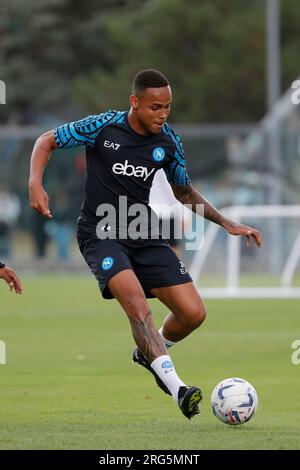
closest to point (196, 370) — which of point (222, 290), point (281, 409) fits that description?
point (281, 409)

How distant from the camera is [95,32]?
47.6 meters

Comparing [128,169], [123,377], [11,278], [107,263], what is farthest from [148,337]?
[123,377]

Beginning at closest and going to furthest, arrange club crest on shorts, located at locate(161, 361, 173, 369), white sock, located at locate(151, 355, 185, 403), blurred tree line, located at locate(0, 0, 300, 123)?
white sock, located at locate(151, 355, 185, 403), club crest on shorts, located at locate(161, 361, 173, 369), blurred tree line, located at locate(0, 0, 300, 123)

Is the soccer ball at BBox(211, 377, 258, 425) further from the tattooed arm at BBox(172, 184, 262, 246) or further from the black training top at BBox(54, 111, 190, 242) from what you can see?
the black training top at BBox(54, 111, 190, 242)

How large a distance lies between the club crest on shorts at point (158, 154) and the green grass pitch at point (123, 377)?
1941mm

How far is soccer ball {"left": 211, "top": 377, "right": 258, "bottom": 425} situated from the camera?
8.52 m

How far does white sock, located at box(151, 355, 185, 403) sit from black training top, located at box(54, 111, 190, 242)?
3.97 ft

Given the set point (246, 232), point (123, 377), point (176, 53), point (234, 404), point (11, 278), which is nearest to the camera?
point (234, 404)

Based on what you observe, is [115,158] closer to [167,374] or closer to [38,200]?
[38,200]

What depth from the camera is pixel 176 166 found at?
968 centimetres

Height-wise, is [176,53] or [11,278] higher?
[176,53]

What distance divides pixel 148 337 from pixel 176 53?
3668 cm

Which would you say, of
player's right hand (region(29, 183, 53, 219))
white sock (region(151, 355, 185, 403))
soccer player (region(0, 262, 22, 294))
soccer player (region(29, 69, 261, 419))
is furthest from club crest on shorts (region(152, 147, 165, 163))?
white sock (region(151, 355, 185, 403))

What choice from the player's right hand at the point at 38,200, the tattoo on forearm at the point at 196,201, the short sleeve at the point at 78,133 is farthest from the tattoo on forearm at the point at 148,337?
the short sleeve at the point at 78,133
